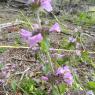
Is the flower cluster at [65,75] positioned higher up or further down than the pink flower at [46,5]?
further down

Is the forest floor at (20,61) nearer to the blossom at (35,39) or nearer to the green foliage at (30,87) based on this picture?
the green foliage at (30,87)

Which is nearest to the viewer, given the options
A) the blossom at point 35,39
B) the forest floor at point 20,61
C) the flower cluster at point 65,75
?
the blossom at point 35,39

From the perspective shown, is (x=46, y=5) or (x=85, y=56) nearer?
(x=46, y=5)

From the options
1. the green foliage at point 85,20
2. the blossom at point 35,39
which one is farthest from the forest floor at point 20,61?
the blossom at point 35,39

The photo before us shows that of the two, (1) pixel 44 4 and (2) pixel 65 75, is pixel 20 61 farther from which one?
(1) pixel 44 4

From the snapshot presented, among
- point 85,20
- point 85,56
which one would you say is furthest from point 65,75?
point 85,20

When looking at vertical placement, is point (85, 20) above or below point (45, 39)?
below

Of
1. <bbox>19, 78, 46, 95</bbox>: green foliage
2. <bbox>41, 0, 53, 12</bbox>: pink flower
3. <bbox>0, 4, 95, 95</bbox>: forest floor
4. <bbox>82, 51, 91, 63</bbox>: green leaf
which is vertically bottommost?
<bbox>0, 4, 95, 95</bbox>: forest floor

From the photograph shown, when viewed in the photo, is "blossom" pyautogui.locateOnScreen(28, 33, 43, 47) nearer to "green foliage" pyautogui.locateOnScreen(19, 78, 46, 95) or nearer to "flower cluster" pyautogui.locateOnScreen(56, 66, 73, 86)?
"flower cluster" pyautogui.locateOnScreen(56, 66, 73, 86)

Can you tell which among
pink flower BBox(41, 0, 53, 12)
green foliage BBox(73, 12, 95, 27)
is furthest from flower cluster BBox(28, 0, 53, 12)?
green foliage BBox(73, 12, 95, 27)

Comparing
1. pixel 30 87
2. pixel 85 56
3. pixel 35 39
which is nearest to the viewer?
pixel 35 39

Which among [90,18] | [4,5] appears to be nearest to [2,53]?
[90,18]
